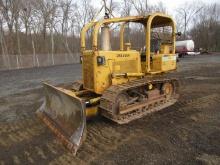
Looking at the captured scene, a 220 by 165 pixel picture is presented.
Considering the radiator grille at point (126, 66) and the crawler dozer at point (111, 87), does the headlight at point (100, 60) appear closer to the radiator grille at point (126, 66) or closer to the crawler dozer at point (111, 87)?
the crawler dozer at point (111, 87)

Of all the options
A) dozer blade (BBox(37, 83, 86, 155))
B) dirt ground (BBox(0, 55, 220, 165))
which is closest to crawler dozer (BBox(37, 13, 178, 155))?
dozer blade (BBox(37, 83, 86, 155))

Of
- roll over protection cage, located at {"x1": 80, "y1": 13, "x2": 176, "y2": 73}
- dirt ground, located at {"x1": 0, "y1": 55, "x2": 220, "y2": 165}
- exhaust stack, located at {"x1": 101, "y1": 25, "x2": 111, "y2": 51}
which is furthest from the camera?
exhaust stack, located at {"x1": 101, "y1": 25, "x2": 111, "y2": 51}

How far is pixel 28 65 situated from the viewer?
25172 millimetres

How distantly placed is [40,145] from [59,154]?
1.95 feet

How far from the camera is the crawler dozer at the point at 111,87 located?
480 centimetres

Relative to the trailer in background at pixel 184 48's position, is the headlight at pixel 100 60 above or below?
below

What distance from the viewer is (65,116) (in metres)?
4.88

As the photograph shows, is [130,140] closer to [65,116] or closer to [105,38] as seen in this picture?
[65,116]

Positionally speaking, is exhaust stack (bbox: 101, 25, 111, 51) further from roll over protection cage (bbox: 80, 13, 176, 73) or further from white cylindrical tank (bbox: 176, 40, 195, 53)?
white cylindrical tank (bbox: 176, 40, 195, 53)

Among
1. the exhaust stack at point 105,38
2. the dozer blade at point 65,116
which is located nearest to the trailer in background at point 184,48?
the exhaust stack at point 105,38

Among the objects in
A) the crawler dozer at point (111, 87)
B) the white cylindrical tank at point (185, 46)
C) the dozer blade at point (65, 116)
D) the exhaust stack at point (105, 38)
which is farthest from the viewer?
the white cylindrical tank at point (185, 46)

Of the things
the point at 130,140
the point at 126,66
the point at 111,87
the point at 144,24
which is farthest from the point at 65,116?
the point at 144,24

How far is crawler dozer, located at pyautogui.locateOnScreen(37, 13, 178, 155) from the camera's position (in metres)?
4.80

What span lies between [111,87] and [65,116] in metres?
1.28
